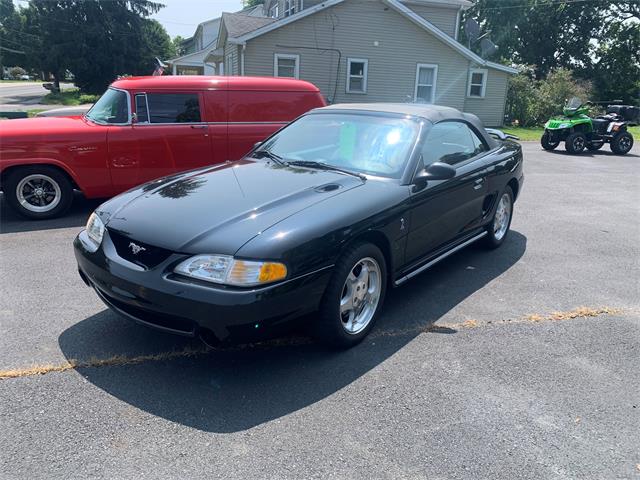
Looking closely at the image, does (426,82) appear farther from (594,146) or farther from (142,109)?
(142,109)

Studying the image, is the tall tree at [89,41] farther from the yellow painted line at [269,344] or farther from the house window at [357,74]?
the yellow painted line at [269,344]

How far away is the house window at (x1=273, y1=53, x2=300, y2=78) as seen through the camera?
18.8 metres

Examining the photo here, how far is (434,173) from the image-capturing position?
12.8ft

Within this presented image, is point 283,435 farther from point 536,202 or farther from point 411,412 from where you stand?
point 536,202

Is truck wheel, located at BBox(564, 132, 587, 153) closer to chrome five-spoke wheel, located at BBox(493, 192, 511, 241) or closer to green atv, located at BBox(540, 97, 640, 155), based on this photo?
green atv, located at BBox(540, 97, 640, 155)

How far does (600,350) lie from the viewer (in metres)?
3.64

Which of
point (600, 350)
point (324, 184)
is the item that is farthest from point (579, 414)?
point (324, 184)

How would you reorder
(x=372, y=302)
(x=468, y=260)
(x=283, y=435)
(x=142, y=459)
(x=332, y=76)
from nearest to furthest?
1. (x=142, y=459)
2. (x=283, y=435)
3. (x=372, y=302)
4. (x=468, y=260)
5. (x=332, y=76)

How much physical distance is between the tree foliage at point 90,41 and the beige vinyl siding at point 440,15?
82.0 ft

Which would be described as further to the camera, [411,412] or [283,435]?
[411,412]

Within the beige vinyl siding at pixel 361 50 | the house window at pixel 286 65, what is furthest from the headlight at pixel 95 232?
the house window at pixel 286 65

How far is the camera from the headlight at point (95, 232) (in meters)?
3.32

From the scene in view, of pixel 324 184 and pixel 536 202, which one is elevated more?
pixel 324 184

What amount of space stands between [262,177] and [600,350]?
278cm
